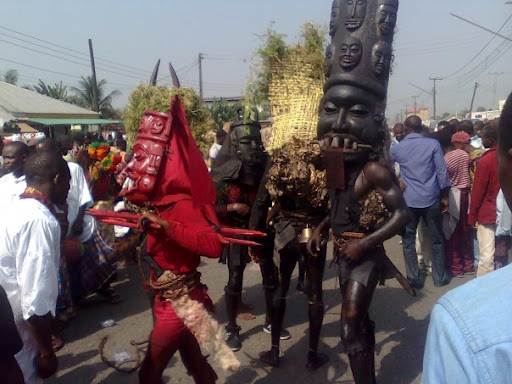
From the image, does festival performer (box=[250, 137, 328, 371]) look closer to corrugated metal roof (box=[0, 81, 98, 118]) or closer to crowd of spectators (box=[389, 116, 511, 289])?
crowd of spectators (box=[389, 116, 511, 289])

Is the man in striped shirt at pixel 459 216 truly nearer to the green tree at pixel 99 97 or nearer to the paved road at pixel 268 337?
the paved road at pixel 268 337

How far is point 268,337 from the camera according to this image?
4676mm

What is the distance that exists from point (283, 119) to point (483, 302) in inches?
124

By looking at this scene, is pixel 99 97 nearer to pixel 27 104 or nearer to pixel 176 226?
pixel 27 104

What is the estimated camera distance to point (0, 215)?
2.76 meters

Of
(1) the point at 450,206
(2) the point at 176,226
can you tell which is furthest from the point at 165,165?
(1) the point at 450,206

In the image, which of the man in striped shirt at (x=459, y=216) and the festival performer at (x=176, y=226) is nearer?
the festival performer at (x=176, y=226)

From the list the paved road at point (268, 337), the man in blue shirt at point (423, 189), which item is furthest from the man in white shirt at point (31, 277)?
the man in blue shirt at point (423, 189)

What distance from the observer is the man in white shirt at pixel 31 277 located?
261cm

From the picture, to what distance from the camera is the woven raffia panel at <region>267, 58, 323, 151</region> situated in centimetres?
383

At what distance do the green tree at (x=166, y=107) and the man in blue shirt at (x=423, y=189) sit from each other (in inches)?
132

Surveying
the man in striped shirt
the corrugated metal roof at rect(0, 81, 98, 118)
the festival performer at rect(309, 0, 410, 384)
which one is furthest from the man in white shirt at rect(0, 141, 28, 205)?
the corrugated metal roof at rect(0, 81, 98, 118)

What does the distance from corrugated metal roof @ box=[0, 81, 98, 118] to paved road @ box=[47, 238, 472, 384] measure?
52.5 feet

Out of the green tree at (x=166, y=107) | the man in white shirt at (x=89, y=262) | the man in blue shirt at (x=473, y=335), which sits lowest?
the man in white shirt at (x=89, y=262)
